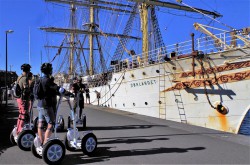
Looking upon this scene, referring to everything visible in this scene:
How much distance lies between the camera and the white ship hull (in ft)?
41.3

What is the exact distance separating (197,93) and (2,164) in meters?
10.0

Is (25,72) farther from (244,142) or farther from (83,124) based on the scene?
(244,142)

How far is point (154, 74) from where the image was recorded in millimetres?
16656

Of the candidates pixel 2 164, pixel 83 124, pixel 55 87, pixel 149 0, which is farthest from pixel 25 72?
pixel 149 0

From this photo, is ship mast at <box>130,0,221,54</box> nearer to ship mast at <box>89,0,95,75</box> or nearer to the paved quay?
ship mast at <box>89,0,95,75</box>

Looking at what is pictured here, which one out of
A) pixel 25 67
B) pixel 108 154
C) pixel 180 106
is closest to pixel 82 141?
pixel 108 154

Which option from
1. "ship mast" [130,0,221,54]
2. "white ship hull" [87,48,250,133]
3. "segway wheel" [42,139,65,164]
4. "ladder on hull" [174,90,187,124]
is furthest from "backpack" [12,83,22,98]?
"ship mast" [130,0,221,54]

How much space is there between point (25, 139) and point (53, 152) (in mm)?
1518

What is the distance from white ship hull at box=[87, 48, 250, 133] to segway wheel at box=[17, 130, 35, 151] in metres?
8.50

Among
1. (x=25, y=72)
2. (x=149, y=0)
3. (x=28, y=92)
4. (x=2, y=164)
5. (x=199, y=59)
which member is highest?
(x=149, y=0)

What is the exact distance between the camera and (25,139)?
699 cm

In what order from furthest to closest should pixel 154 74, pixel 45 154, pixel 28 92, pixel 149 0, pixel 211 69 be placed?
pixel 149 0, pixel 154 74, pixel 211 69, pixel 28 92, pixel 45 154

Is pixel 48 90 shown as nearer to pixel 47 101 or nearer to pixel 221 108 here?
pixel 47 101

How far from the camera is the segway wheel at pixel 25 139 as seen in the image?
694 centimetres
